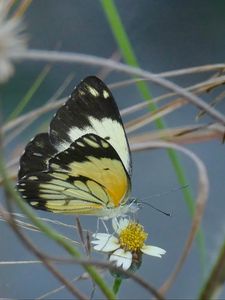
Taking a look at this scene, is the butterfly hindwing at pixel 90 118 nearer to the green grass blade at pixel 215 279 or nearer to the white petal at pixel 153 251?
the white petal at pixel 153 251

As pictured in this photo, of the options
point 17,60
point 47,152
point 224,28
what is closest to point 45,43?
point 224,28

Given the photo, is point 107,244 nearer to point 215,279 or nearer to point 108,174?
point 108,174

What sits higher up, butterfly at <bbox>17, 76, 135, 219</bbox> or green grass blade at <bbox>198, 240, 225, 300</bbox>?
butterfly at <bbox>17, 76, 135, 219</bbox>

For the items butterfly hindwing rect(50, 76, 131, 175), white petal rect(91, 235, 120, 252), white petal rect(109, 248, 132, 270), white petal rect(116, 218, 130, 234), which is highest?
butterfly hindwing rect(50, 76, 131, 175)

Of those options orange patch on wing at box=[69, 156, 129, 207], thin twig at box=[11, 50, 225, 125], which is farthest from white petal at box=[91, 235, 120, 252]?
thin twig at box=[11, 50, 225, 125]

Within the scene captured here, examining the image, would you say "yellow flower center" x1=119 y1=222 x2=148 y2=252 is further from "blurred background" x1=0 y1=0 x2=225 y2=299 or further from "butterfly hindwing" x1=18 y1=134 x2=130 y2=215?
"blurred background" x1=0 y1=0 x2=225 y2=299

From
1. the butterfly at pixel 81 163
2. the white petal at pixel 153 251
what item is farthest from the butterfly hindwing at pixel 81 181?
the white petal at pixel 153 251

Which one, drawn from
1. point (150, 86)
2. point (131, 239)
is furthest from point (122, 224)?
point (150, 86)
